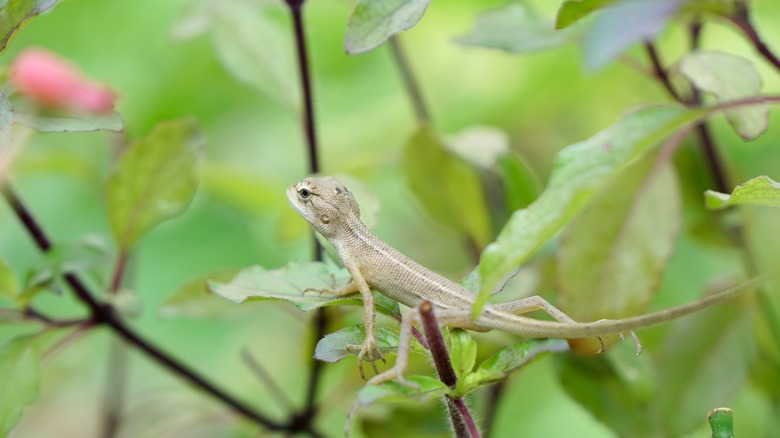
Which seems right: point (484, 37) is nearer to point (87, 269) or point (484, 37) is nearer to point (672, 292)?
point (87, 269)

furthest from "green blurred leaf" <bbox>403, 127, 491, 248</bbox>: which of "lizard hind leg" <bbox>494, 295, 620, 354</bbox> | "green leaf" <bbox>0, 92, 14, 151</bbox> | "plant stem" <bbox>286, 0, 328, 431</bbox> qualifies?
"green leaf" <bbox>0, 92, 14, 151</bbox>

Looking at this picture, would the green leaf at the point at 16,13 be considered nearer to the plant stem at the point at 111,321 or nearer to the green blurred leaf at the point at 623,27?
the plant stem at the point at 111,321

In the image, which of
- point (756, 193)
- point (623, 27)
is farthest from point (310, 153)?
point (623, 27)

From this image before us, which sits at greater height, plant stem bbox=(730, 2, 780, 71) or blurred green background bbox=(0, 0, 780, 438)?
plant stem bbox=(730, 2, 780, 71)

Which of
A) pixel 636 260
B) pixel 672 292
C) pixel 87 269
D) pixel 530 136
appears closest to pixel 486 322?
pixel 636 260

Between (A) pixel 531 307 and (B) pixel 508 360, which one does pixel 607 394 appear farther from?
(B) pixel 508 360

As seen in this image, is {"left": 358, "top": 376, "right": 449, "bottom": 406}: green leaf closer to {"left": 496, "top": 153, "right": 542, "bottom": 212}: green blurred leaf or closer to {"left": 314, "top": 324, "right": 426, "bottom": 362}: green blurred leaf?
{"left": 314, "top": 324, "right": 426, "bottom": 362}: green blurred leaf

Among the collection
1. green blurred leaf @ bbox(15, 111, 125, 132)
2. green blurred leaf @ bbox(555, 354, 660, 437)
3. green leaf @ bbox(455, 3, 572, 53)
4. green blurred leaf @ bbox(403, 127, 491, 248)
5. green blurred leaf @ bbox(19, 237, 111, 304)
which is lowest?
green blurred leaf @ bbox(555, 354, 660, 437)
